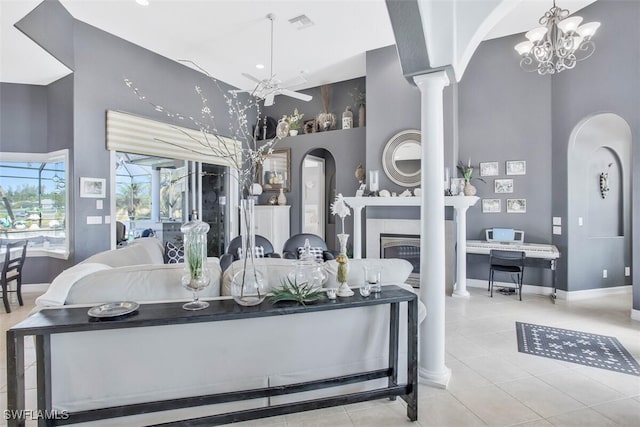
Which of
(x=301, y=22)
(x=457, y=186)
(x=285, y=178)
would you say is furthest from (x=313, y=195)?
(x=301, y=22)

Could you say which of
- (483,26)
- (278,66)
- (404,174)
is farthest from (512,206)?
(278,66)

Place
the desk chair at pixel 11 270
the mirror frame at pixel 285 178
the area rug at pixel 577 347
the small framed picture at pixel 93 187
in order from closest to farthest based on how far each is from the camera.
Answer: the area rug at pixel 577 347, the desk chair at pixel 11 270, the small framed picture at pixel 93 187, the mirror frame at pixel 285 178

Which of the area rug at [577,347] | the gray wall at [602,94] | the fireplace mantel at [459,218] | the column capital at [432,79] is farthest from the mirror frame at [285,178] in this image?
the area rug at [577,347]

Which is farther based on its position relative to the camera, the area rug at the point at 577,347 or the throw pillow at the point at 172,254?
the throw pillow at the point at 172,254

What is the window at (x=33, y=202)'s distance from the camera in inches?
219

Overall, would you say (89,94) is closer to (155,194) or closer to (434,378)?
(155,194)

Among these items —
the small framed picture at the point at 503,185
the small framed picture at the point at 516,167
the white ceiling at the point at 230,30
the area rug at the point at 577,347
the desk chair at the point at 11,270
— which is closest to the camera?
the area rug at the point at 577,347

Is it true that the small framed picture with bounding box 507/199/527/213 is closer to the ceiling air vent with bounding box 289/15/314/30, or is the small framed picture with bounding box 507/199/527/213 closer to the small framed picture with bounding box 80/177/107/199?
the ceiling air vent with bounding box 289/15/314/30

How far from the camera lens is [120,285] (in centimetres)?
207

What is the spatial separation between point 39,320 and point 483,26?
10.9 ft

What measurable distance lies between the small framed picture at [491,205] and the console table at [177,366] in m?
3.99

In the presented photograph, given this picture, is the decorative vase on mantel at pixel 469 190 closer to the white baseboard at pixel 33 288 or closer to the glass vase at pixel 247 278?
the glass vase at pixel 247 278

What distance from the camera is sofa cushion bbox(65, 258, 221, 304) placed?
6.63 feet

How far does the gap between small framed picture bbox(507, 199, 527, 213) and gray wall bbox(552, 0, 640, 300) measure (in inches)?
15.8
